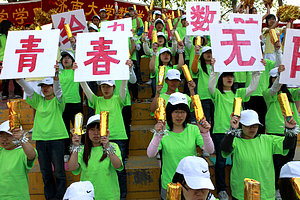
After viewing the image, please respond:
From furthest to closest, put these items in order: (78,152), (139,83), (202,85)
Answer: (139,83), (202,85), (78,152)

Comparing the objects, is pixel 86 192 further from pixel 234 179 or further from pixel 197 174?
pixel 234 179

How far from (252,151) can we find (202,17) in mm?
3478

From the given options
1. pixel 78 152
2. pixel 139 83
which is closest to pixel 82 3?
pixel 139 83

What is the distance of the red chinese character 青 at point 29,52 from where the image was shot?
353 cm

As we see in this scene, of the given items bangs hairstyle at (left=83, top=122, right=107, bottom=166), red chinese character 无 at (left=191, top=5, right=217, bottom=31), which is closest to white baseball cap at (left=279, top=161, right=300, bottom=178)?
bangs hairstyle at (left=83, top=122, right=107, bottom=166)

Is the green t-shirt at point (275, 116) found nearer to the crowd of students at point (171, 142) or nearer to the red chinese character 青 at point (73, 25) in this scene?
the crowd of students at point (171, 142)

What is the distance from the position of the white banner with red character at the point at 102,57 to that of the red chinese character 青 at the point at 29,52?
0.57 meters

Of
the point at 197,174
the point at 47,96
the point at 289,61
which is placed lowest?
the point at 197,174

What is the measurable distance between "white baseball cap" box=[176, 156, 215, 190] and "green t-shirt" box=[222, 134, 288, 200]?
1.15 m

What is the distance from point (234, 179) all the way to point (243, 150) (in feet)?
1.13

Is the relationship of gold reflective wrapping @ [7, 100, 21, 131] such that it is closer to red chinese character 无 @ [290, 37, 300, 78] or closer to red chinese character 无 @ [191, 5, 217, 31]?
red chinese character 无 @ [290, 37, 300, 78]

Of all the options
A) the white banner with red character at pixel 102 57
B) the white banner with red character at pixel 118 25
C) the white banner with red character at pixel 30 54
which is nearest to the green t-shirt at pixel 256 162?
the white banner with red character at pixel 102 57

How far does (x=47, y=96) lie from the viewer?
3893 mm

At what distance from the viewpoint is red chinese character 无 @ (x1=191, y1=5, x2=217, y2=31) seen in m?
5.43
